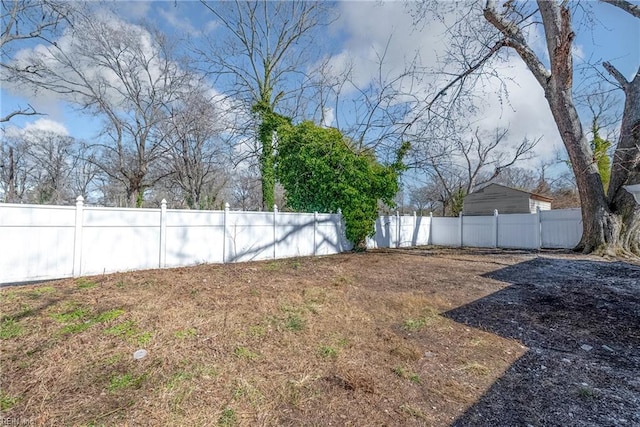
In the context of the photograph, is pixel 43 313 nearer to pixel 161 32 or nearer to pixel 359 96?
pixel 359 96

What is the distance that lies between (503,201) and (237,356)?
17.4 m

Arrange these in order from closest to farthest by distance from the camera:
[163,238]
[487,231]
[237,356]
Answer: [237,356], [163,238], [487,231]

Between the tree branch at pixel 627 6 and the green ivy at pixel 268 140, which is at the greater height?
→ the tree branch at pixel 627 6

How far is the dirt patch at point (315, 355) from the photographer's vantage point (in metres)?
1.84

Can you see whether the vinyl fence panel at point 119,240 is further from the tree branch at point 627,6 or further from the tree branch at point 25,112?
the tree branch at point 627,6

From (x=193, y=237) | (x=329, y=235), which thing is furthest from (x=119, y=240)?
(x=329, y=235)

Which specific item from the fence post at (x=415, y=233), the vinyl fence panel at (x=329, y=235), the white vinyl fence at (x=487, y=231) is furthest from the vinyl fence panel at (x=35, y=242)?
the fence post at (x=415, y=233)

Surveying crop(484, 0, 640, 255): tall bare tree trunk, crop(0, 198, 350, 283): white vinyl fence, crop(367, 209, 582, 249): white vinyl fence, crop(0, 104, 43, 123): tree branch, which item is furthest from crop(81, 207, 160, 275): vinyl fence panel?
crop(484, 0, 640, 255): tall bare tree trunk

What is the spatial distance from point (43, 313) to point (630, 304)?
22.3 ft

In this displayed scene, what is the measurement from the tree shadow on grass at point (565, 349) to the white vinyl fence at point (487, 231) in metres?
5.43

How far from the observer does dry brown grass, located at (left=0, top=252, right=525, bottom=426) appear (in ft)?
6.01

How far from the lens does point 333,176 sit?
33.6 feet

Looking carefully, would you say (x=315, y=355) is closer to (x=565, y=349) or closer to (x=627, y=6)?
(x=565, y=349)

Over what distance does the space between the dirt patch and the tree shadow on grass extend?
1 cm
